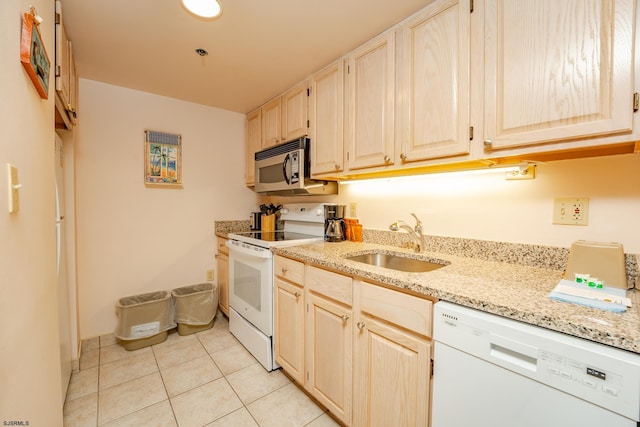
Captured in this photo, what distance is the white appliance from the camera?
1862mm

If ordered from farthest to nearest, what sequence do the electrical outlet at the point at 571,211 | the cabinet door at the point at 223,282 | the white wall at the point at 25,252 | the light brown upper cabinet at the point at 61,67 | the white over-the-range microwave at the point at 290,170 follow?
the cabinet door at the point at 223,282 < the white over-the-range microwave at the point at 290,170 < the light brown upper cabinet at the point at 61,67 < the electrical outlet at the point at 571,211 < the white wall at the point at 25,252

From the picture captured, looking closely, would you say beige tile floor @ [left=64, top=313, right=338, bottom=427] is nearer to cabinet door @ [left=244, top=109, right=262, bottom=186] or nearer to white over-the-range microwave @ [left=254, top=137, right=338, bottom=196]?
white over-the-range microwave @ [left=254, top=137, right=338, bottom=196]

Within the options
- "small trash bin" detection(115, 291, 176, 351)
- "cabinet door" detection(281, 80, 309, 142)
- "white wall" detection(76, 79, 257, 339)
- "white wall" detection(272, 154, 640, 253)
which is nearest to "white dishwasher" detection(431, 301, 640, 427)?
"white wall" detection(272, 154, 640, 253)

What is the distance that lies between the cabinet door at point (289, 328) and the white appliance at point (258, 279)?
0.23ft

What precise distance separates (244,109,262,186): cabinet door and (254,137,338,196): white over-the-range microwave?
0.77 feet

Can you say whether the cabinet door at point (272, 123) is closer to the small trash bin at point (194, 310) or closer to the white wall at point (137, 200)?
the white wall at point (137, 200)

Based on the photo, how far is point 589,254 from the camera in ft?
3.33

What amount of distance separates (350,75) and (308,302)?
1427 millimetres

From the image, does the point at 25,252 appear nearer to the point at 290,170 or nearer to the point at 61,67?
the point at 61,67

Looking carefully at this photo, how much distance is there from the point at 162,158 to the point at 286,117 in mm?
1239

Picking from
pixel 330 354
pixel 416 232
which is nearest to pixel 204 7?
pixel 416 232

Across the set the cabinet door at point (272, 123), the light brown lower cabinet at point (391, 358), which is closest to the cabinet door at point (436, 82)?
the light brown lower cabinet at point (391, 358)

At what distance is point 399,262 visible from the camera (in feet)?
5.47

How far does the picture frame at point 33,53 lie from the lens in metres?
0.74
